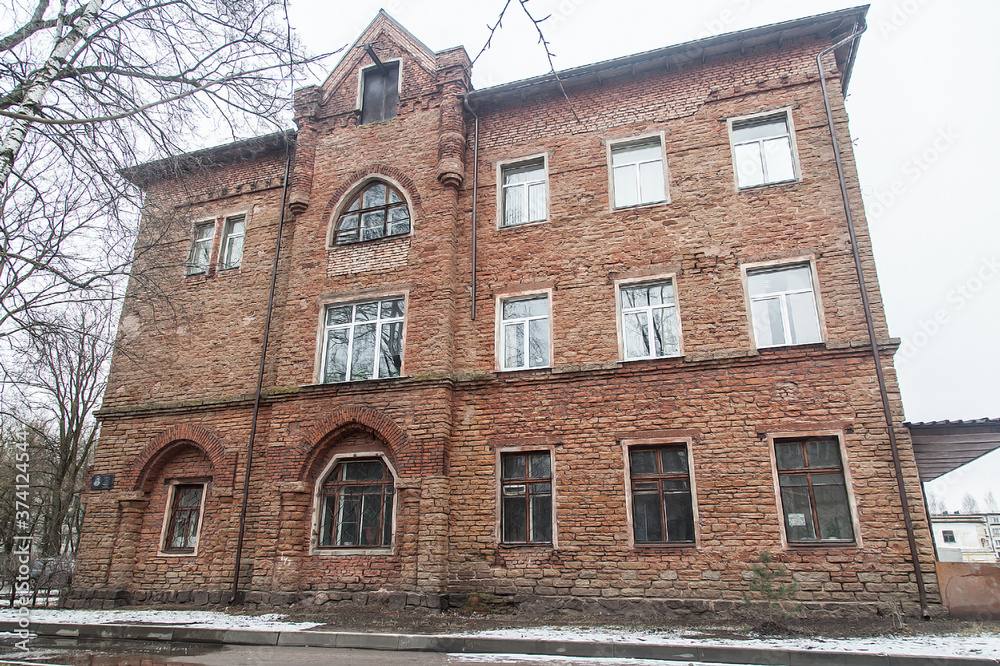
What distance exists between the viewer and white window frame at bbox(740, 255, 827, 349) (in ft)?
36.0

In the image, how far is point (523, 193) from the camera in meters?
13.9

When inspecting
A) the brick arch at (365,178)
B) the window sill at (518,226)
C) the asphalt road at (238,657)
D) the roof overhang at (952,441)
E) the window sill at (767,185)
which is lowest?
the asphalt road at (238,657)

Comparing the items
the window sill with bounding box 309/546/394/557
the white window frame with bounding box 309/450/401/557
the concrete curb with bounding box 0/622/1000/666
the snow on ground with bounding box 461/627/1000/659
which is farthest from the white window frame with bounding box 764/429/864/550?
the window sill with bounding box 309/546/394/557

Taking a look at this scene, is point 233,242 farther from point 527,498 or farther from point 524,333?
point 527,498

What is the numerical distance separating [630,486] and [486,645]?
3.92m

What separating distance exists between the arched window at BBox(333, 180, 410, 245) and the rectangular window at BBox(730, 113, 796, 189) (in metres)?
7.00

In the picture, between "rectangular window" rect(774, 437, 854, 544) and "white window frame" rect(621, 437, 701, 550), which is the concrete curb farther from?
"rectangular window" rect(774, 437, 854, 544)

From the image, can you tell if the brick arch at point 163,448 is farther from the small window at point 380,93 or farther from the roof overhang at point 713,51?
the roof overhang at point 713,51

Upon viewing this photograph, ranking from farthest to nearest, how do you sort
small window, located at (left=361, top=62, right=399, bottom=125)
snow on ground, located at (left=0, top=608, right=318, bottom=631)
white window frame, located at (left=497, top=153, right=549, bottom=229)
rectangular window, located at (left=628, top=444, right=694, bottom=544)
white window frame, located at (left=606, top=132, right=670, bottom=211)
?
small window, located at (left=361, top=62, right=399, bottom=125) < white window frame, located at (left=497, top=153, right=549, bottom=229) < white window frame, located at (left=606, top=132, right=670, bottom=211) < rectangular window, located at (left=628, top=444, right=694, bottom=544) < snow on ground, located at (left=0, top=608, right=318, bottom=631)

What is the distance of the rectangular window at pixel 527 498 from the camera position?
1138cm

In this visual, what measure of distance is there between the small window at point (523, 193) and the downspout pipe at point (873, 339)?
562 cm

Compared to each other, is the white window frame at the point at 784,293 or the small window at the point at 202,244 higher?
the small window at the point at 202,244

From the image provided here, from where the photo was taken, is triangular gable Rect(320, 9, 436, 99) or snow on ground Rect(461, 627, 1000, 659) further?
triangular gable Rect(320, 9, 436, 99)

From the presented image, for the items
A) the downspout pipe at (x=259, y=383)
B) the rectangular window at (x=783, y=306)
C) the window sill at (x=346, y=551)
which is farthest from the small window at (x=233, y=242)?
the rectangular window at (x=783, y=306)
